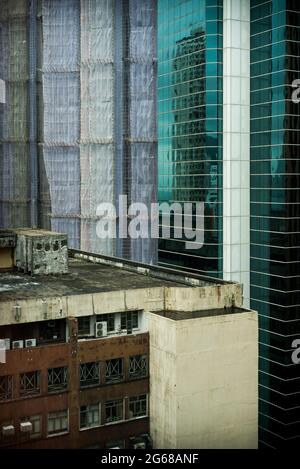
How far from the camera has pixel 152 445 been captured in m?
34.2

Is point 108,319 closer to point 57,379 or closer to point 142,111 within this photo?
point 57,379

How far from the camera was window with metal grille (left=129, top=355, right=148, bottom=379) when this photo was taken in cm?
3450

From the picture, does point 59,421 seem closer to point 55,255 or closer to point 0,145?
point 55,255

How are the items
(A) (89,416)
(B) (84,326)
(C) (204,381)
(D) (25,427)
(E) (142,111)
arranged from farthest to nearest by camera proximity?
(E) (142,111), (B) (84,326), (A) (89,416), (C) (204,381), (D) (25,427)

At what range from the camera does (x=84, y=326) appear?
112 feet

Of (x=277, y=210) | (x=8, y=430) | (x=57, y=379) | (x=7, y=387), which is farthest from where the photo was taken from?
(x=277, y=210)

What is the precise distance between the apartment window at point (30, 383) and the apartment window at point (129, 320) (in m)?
4.97

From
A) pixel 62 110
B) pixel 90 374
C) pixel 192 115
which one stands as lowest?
pixel 90 374

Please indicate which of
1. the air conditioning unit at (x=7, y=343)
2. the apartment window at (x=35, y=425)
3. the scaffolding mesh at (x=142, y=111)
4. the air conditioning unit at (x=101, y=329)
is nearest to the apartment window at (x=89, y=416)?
the apartment window at (x=35, y=425)

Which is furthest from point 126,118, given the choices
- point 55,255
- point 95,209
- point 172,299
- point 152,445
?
point 152,445

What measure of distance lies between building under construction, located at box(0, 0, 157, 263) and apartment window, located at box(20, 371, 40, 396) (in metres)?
29.0

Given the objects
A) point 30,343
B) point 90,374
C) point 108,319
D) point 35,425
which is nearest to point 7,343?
point 30,343

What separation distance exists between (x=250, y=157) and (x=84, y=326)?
24.1 m

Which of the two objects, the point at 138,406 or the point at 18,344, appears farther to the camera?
the point at 138,406
